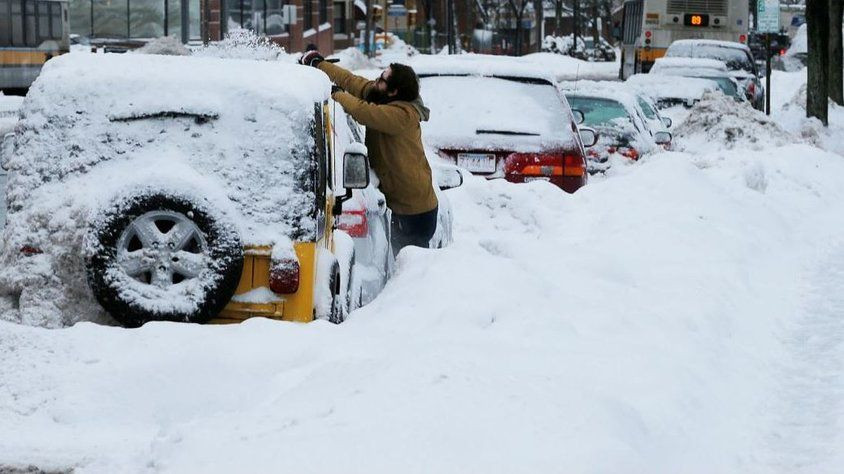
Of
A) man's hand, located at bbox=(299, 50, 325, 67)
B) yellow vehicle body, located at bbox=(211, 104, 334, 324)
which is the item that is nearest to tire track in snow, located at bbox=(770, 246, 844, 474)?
yellow vehicle body, located at bbox=(211, 104, 334, 324)

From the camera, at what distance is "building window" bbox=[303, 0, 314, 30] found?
74.8m

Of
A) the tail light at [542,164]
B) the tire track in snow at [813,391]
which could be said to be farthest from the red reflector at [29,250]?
the tail light at [542,164]

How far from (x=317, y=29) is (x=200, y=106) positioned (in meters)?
69.4

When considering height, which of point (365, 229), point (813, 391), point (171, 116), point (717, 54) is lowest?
point (717, 54)

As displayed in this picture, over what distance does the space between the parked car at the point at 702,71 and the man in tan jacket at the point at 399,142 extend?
81.2 ft

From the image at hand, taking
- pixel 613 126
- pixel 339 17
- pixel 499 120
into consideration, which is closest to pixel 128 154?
pixel 499 120

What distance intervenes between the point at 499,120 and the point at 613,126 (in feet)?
24.0

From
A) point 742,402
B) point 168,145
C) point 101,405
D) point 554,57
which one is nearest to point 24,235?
point 168,145

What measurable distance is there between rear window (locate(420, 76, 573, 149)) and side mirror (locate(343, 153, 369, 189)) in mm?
5713

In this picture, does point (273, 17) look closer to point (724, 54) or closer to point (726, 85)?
point (724, 54)

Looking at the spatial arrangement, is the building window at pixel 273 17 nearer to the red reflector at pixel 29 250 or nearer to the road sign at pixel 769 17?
the road sign at pixel 769 17

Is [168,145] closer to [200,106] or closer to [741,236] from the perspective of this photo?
[200,106]

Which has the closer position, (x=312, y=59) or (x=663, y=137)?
(x=312, y=59)

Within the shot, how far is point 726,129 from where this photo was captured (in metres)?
27.0
